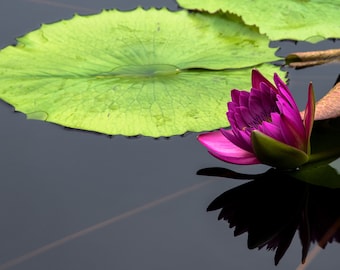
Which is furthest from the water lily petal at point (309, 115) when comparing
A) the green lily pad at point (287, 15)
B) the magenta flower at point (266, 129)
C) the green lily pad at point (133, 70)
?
the green lily pad at point (287, 15)

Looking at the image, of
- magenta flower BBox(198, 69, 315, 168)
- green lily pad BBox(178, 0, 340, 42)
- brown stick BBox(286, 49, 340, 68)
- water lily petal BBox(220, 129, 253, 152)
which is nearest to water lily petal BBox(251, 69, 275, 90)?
magenta flower BBox(198, 69, 315, 168)

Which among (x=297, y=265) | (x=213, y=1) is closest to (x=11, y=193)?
(x=297, y=265)

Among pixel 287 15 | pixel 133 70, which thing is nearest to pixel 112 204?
pixel 133 70

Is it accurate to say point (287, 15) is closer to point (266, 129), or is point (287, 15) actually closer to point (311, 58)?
point (311, 58)

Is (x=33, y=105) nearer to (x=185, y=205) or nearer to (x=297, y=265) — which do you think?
(x=185, y=205)

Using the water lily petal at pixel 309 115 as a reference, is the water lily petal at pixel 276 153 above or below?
below

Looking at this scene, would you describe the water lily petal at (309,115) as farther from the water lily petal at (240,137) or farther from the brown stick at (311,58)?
the brown stick at (311,58)
